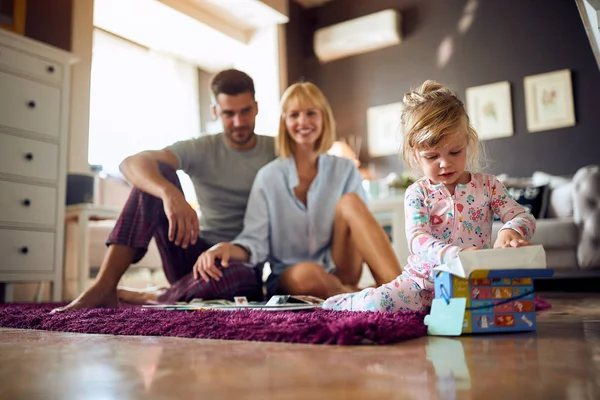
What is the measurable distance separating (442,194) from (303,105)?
845mm

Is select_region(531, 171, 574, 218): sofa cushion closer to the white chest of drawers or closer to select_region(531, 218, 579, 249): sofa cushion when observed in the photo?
select_region(531, 218, 579, 249): sofa cushion

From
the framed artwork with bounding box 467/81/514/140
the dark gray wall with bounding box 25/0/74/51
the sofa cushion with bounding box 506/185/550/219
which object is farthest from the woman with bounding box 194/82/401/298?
the framed artwork with bounding box 467/81/514/140

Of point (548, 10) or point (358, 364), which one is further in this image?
point (548, 10)

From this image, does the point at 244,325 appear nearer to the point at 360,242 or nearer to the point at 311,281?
the point at 311,281

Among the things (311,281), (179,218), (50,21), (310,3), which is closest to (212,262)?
(179,218)

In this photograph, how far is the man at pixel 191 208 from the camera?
65.4 inches

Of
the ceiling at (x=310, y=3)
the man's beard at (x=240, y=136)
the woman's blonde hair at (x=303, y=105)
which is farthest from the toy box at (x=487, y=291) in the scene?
the ceiling at (x=310, y=3)

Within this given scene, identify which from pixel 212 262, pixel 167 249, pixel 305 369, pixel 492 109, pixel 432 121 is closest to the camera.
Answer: pixel 305 369

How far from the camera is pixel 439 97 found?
115cm

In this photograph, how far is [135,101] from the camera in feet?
17.6

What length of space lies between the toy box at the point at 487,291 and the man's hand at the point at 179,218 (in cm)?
86

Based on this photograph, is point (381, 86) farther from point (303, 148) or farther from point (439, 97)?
point (439, 97)

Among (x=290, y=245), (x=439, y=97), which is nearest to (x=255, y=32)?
(x=290, y=245)

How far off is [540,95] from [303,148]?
9.84 feet
